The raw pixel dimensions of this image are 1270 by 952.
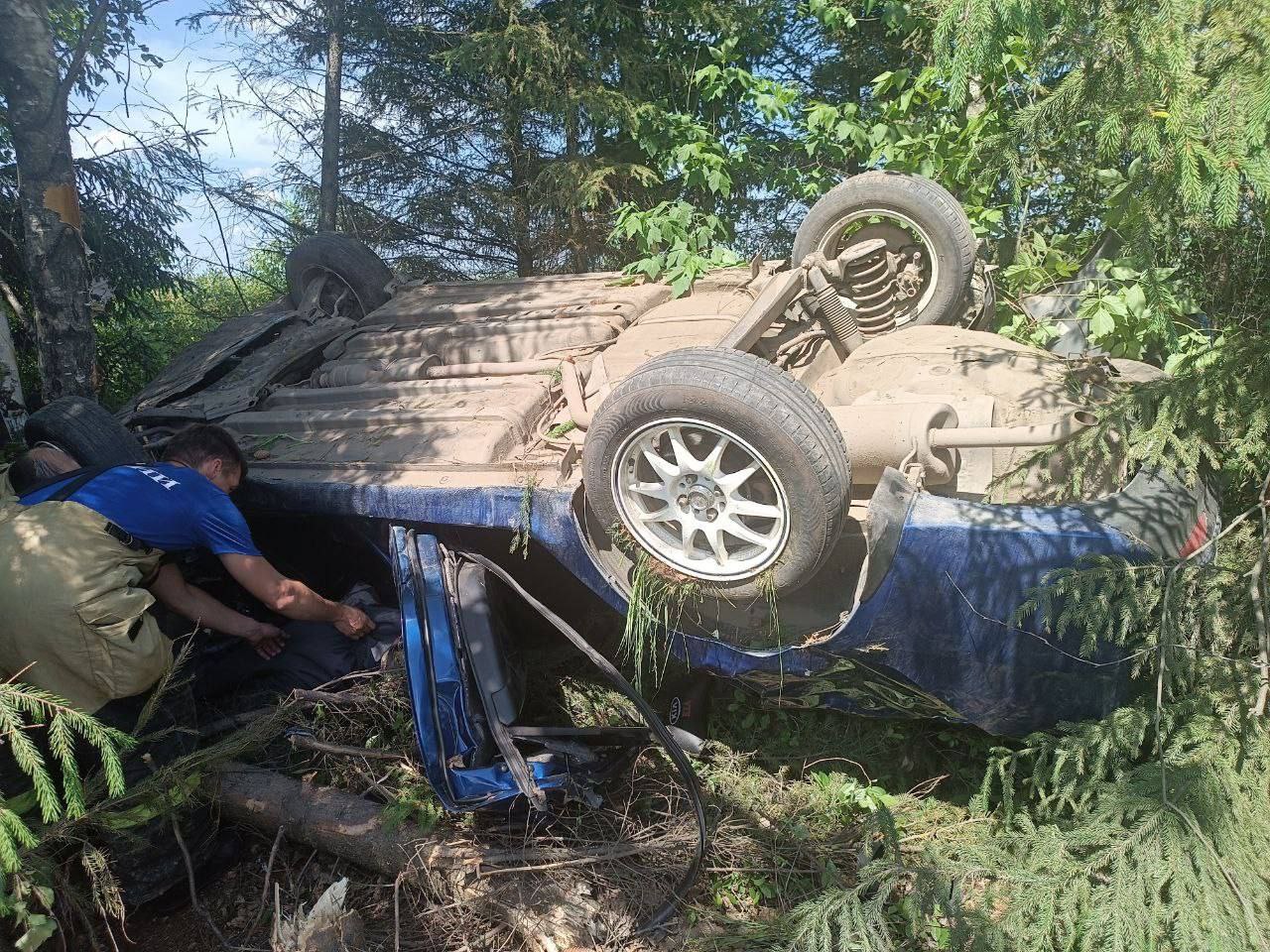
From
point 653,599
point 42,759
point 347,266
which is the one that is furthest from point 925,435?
point 347,266

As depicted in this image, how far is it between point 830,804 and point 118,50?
7211mm

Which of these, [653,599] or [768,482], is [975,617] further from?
[653,599]

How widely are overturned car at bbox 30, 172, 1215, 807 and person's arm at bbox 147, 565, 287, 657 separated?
0.46 meters

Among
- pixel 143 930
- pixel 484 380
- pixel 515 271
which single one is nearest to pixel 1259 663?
pixel 484 380

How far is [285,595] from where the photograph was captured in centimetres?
342

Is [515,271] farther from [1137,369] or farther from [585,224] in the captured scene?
[1137,369]

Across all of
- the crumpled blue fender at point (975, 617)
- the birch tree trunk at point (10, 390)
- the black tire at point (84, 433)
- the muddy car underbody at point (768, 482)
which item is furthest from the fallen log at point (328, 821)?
the birch tree trunk at point (10, 390)

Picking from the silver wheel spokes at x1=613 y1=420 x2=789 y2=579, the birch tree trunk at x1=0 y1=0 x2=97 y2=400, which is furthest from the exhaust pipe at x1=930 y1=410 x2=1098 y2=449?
the birch tree trunk at x1=0 y1=0 x2=97 y2=400

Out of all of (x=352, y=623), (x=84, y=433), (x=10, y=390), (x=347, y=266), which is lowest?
(x=352, y=623)

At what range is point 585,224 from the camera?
8.65 m

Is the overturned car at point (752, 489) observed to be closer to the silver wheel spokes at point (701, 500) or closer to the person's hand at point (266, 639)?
the silver wheel spokes at point (701, 500)

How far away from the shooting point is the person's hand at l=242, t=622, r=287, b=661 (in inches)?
142

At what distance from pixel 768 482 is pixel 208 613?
2.44 meters

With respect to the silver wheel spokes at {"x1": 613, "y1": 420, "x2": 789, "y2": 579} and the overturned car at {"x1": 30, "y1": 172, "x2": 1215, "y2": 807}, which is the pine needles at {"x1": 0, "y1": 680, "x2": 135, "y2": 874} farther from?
the silver wheel spokes at {"x1": 613, "y1": 420, "x2": 789, "y2": 579}
